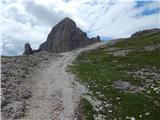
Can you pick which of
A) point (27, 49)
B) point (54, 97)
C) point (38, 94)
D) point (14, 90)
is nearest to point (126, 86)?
point (54, 97)

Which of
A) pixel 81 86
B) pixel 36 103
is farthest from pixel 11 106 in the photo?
pixel 81 86

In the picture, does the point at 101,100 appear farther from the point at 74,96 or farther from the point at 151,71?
the point at 151,71

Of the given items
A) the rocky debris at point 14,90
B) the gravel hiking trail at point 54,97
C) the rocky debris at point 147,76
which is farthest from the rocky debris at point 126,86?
the rocky debris at point 14,90

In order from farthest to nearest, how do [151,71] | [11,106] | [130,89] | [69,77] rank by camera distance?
[151,71]
[69,77]
[130,89]
[11,106]

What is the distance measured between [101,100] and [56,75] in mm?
20982

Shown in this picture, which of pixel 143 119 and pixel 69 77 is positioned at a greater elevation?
pixel 69 77

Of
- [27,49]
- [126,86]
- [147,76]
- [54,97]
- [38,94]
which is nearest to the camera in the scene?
[54,97]

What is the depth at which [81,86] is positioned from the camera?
46.4m

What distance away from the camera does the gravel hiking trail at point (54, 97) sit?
34.8 m

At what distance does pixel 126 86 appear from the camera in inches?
1838

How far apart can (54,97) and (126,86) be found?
10916mm

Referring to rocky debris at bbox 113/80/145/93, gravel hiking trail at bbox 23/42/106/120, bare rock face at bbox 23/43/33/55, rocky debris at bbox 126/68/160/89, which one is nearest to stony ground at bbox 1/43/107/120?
gravel hiking trail at bbox 23/42/106/120

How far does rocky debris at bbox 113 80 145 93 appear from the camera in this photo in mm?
44603

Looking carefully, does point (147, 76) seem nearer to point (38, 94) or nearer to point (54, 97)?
point (54, 97)
